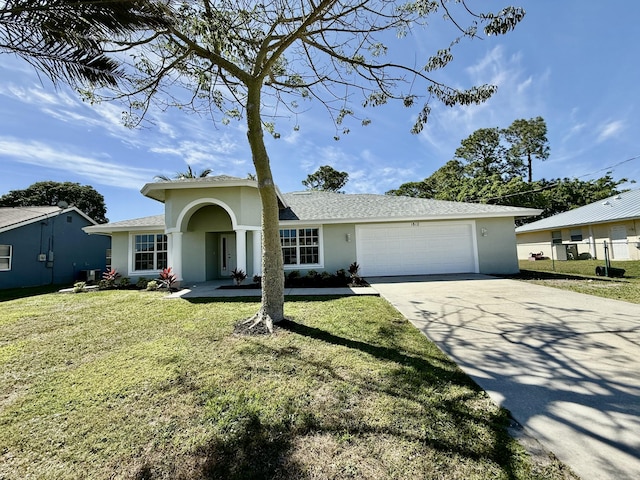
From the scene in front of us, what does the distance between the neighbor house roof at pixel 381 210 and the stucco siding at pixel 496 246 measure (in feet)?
1.83

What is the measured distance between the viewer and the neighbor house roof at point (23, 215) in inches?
585

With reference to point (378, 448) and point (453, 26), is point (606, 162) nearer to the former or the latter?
point (453, 26)

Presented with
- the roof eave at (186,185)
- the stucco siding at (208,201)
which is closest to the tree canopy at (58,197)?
the roof eave at (186,185)

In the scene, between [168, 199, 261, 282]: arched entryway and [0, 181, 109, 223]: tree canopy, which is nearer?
[168, 199, 261, 282]: arched entryway

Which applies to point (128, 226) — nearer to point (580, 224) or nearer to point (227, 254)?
point (227, 254)

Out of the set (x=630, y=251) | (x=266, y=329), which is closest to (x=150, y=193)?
(x=266, y=329)

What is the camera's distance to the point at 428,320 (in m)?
5.88

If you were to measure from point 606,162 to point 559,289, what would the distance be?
24.6 metres

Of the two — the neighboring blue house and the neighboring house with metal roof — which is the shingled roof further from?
the neighboring blue house

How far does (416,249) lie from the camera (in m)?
13.2

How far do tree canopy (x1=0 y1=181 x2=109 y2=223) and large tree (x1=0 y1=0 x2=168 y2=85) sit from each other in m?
38.5

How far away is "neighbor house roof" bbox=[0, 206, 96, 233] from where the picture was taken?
14852mm

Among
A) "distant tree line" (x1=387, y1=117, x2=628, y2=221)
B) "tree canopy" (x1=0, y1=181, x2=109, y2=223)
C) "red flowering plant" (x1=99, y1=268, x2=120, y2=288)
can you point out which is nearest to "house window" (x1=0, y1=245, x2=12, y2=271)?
"red flowering plant" (x1=99, y1=268, x2=120, y2=288)

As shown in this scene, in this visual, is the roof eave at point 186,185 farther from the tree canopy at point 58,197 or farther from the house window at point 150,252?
the tree canopy at point 58,197
